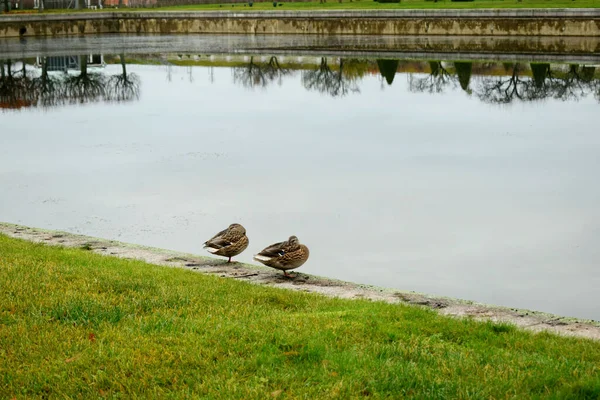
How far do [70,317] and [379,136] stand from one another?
16754 mm

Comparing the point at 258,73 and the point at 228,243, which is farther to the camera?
the point at 258,73

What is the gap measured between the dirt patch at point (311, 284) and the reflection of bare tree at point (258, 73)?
24.3 meters

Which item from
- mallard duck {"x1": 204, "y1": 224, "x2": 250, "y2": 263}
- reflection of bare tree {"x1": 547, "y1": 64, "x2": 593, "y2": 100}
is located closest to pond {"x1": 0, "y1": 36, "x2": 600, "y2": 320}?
reflection of bare tree {"x1": 547, "y1": 64, "x2": 593, "y2": 100}

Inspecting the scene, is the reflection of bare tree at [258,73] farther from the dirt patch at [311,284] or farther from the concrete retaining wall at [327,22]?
the dirt patch at [311,284]

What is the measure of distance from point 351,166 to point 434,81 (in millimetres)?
17500

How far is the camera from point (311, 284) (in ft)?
36.6

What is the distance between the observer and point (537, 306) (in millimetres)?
11273

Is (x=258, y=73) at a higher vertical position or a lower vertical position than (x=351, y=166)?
higher

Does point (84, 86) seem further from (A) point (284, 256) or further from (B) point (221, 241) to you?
(A) point (284, 256)

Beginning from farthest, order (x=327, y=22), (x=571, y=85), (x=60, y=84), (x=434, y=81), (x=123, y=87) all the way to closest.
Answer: (x=327, y=22) → (x=60, y=84) → (x=123, y=87) → (x=434, y=81) → (x=571, y=85)

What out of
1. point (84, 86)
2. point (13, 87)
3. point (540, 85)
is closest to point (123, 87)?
point (84, 86)

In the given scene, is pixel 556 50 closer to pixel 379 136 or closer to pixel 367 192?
pixel 379 136

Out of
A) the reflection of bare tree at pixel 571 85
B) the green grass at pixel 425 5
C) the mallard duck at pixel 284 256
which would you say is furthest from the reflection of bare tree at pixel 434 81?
the mallard duck at pixel 284 256

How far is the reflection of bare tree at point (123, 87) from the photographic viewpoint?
3466cm
